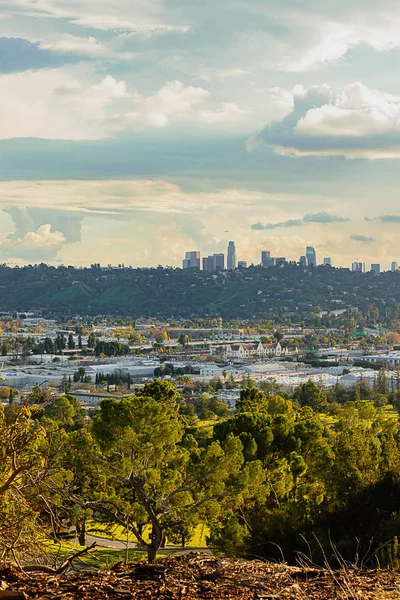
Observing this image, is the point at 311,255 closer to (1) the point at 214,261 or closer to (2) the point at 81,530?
(1) the point at 214,261

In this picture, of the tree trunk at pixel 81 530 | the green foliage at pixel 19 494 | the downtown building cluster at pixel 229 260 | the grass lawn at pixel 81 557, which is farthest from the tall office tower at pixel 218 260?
the green foliage at pixel 19 494

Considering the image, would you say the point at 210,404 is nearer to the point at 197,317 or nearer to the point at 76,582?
the point at 76,582

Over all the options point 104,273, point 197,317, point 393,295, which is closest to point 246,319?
point 197,317

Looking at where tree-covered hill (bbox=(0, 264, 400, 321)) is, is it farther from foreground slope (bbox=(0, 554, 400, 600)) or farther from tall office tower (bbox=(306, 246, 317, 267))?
foreground slope (bbox=(0, 554, 400, 600))

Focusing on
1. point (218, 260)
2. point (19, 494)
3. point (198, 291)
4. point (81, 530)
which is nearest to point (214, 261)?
point (218, 260)

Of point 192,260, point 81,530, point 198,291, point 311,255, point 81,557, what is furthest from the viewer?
point 192,260

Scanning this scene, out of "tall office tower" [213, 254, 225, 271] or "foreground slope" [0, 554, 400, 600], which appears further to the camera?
"tall office tower" [213, 254, 225, 271]

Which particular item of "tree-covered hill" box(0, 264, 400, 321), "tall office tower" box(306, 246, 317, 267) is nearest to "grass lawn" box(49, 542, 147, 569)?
"tree-covered hill" box(0, 264, 400, 321)

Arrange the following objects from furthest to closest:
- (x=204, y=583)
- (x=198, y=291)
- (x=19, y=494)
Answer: (x=198, y=291)
(x=19, y=494)
(x=204, y=583)

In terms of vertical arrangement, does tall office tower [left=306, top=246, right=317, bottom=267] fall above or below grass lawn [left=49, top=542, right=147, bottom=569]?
above
